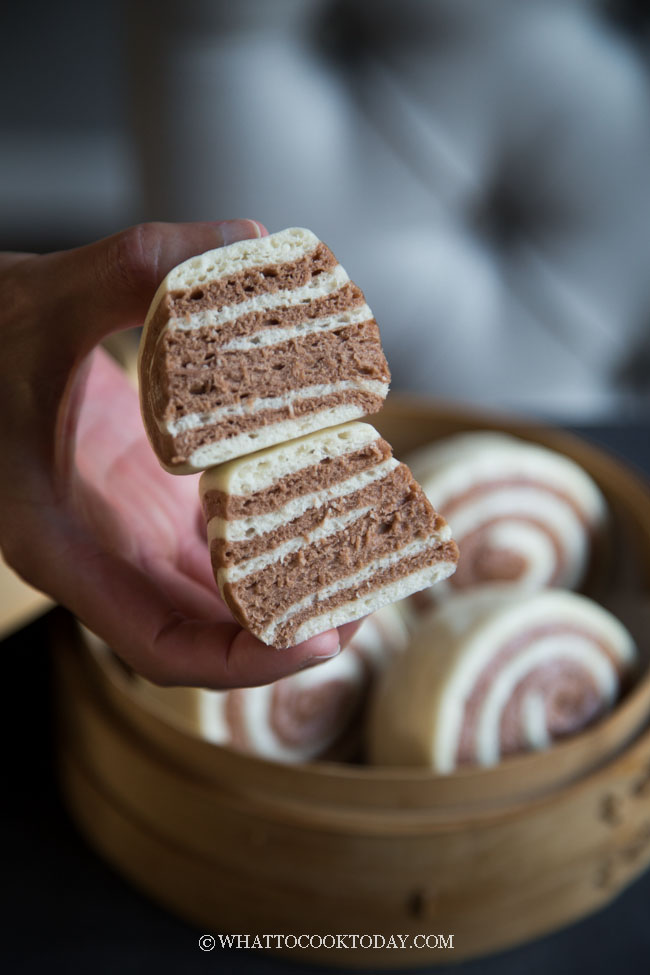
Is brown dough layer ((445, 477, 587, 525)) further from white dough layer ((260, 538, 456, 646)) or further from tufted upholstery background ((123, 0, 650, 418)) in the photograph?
Answer: tufted upholstery background ((123, 0, 650, 418))

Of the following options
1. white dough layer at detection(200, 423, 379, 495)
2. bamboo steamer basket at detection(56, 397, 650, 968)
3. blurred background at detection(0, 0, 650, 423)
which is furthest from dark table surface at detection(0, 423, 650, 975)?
blurred background at detection(0, 0, 650, 423)

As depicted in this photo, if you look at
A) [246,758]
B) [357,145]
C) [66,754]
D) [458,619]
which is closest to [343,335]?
[246,758]

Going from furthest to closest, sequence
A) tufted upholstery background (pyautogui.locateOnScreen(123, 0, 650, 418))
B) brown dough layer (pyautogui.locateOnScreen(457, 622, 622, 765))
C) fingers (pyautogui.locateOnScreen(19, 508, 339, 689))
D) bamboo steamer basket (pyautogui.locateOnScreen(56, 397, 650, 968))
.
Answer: tufted upholstery background (pyautogui.locateOnScreen(123, 0, 650, 418)), brown dough layer (pyautogui.locateOnScreen(457, 622, 622, 765)), bamboo steamer basket (pyautogui.locateOnScreen(56, 397, 650, 968)), fingers (pyautogui.locateOnScreen(19, 508, 339, 689))

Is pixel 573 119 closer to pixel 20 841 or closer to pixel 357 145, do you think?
pixel 357 145

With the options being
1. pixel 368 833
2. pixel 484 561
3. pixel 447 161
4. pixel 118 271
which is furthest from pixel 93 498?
pixel 447 161

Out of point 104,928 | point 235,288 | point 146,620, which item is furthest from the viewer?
point 104,928

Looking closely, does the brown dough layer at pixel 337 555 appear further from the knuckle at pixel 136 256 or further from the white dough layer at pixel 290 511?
the knuckle at pixel 136 256

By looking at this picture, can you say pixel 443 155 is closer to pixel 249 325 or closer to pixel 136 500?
pixel 136 500
